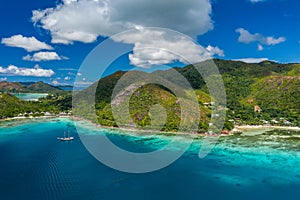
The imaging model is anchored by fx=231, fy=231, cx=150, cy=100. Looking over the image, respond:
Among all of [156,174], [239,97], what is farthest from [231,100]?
[156,174]

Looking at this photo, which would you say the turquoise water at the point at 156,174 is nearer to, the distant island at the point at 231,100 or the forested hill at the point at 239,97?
the distant island at the point at 231,100

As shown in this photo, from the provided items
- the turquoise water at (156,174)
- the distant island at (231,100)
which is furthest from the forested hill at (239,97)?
the turquoise water at (156,174)

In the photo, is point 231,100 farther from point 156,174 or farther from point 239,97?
point 156,174

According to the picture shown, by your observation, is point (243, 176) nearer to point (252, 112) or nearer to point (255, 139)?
point (255, 139)

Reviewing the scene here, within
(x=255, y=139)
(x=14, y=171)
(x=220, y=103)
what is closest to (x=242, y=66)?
(x=220, y=103)

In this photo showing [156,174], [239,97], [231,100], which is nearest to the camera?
[156,174]

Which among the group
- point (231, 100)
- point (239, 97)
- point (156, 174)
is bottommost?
point (156, 174)

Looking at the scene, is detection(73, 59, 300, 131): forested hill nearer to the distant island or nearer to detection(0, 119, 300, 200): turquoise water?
the distant island

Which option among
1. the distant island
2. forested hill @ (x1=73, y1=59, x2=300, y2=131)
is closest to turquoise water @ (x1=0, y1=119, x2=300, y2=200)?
the distant island

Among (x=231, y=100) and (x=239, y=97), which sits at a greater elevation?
(x=239, y=97)
